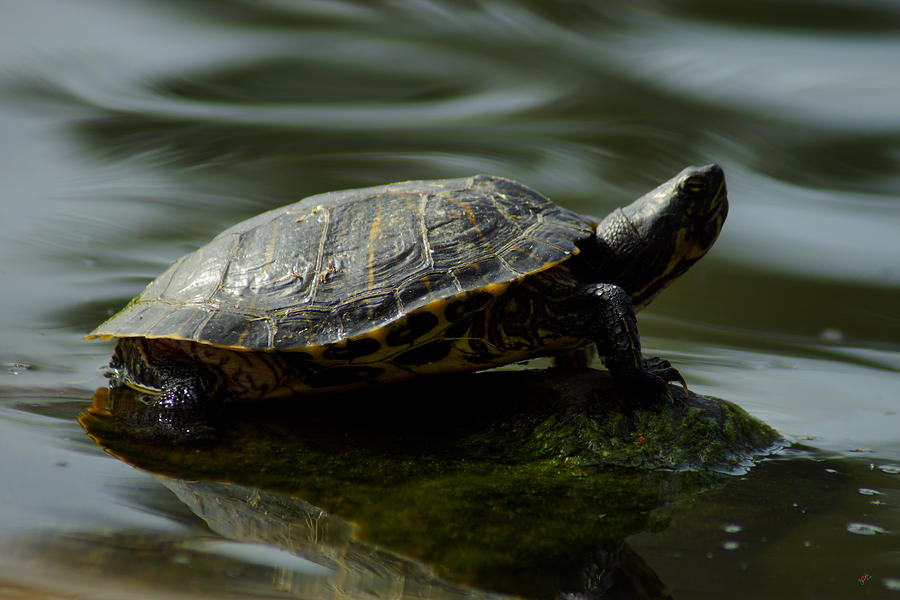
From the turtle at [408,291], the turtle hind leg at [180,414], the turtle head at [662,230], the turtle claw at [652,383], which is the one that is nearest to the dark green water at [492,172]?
the turtle hind leg at [180,414]

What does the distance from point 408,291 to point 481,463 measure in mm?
725

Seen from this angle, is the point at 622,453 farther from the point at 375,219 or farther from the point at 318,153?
the point at 318,153

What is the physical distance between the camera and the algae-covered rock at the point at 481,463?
93.9 inches

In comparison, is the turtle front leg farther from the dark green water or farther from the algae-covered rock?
the dark green water

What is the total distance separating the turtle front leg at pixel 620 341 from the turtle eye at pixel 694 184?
689 mm

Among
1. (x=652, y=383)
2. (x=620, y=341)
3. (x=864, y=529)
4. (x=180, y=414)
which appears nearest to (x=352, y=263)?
(x=180, y=414)

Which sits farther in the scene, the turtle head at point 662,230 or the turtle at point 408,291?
the turtle head at point 662,230

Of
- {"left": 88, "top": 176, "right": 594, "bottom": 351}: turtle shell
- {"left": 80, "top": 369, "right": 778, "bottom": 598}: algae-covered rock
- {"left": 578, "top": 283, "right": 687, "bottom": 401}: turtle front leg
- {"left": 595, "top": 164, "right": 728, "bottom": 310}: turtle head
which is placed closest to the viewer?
{"left": 80, "top": 369, "right": 778, "bottom": 598}: algae-covered rock

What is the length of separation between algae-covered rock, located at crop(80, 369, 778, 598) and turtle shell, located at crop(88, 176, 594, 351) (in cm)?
40

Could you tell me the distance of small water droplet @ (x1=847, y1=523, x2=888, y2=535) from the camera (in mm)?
2635

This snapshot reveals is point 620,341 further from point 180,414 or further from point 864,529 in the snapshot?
point 180,414

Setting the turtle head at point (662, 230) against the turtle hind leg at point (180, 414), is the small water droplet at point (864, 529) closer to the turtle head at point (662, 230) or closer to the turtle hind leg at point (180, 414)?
the turtle head at point (662, 230)

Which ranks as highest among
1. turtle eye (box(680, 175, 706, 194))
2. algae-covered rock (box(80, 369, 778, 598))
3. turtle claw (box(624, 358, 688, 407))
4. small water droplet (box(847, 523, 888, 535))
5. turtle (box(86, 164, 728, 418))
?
turtle eye (box(680, 175, 706, 194))

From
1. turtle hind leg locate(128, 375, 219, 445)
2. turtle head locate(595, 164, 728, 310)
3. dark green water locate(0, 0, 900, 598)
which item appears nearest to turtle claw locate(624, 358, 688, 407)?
dark green water locate(0, 0, 900, 598)
